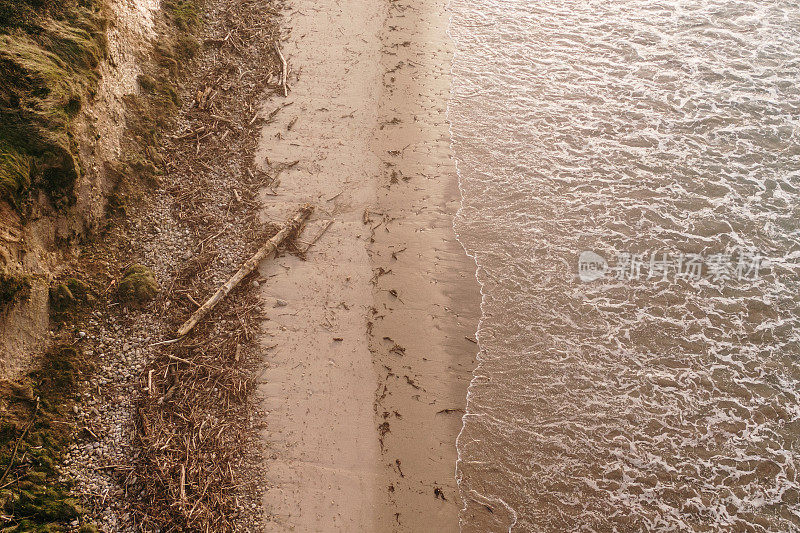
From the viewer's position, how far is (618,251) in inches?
273

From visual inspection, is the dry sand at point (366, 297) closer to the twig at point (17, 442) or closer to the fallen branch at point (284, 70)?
the fallen branch at point (284, 70)

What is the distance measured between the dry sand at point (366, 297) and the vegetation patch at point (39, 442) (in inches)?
75.1

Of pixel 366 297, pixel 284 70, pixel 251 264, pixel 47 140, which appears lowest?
pixel 366 297

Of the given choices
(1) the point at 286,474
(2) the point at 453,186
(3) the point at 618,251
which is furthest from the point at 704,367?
(1) the point at 286,474

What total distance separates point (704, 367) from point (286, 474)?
16.1 feet

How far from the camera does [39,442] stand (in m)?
4.87

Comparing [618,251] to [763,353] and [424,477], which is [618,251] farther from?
[424,477]

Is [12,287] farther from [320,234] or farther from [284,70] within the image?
[284,70]

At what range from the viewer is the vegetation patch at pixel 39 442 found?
4.50m

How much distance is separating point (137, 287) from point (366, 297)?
275cm

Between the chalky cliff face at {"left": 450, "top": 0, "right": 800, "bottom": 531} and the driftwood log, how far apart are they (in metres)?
2.29
